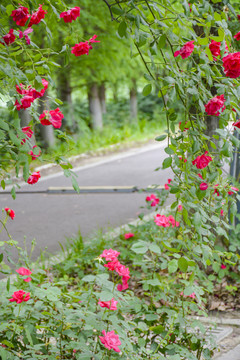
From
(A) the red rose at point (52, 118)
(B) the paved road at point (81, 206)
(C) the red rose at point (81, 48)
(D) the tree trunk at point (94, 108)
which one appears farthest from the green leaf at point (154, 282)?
(D) the tree trunk at point (94, 108)

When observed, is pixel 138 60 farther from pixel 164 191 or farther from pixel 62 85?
pixel 164 191

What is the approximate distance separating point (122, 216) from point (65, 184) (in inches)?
124

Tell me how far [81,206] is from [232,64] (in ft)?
22.3

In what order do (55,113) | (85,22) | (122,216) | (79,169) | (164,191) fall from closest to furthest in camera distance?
(55,113)
(164,191)
(122,216)
(85,22)
(79,169)

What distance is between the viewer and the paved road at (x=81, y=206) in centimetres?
751

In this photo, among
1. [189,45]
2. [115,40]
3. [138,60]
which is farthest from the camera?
[138,60]

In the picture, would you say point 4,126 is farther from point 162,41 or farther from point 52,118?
point 162,41

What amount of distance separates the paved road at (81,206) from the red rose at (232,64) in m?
3.91

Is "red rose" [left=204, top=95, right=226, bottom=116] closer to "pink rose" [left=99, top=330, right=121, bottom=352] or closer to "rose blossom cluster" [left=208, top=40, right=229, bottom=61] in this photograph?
"rose blossom cluster" [left=208, top=40, right=229, bottom=61]

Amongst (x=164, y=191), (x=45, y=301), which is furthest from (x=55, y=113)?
(x=164, y=191)

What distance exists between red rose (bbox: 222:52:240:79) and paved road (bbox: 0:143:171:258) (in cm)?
391

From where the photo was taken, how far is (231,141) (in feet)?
8.44

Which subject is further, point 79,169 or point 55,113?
point 79,169

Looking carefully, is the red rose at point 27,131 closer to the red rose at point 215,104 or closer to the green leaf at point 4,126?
the green leaf at point 4,126
